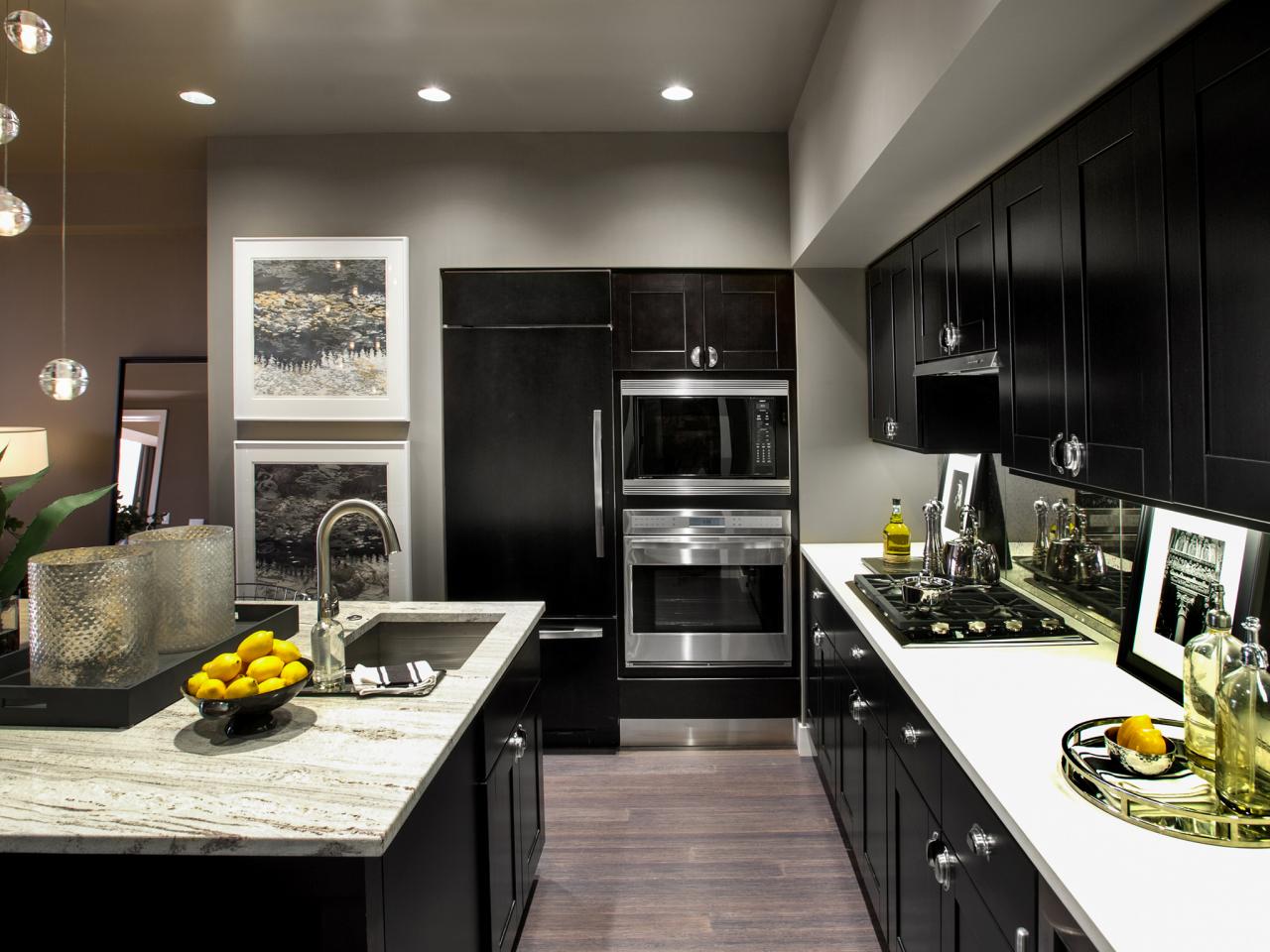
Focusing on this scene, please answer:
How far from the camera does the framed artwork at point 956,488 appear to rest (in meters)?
3.16

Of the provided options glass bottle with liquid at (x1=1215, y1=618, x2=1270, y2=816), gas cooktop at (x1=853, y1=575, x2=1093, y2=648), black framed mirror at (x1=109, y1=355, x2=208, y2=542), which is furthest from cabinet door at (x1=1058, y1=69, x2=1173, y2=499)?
black framed mirror at (x1=109, y1=355, x2=208, y2=542)

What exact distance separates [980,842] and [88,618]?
1.66m

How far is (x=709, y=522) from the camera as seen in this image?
378cm

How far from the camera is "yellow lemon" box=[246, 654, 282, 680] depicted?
1530mm

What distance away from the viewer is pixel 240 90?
3.24m

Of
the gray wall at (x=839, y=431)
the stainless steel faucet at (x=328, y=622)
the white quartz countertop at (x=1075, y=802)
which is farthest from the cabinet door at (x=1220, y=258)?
the gray wall at (x=839, y=431)

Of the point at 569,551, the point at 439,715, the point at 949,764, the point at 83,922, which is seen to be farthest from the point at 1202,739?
the point at 569,551

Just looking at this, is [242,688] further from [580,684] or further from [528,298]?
[528,298]

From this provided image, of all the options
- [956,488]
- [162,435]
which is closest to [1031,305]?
[956,488]

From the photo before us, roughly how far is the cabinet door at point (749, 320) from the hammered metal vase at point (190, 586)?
236cm

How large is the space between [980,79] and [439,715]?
1.66 metres

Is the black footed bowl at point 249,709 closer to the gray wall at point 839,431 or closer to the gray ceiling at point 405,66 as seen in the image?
the gray ceiling at point 405,66

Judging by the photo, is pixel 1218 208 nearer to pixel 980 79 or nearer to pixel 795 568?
pixel 980 79

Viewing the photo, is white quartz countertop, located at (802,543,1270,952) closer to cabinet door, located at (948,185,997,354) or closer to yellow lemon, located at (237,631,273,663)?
cabinet door, located at (948,185,997,354)
